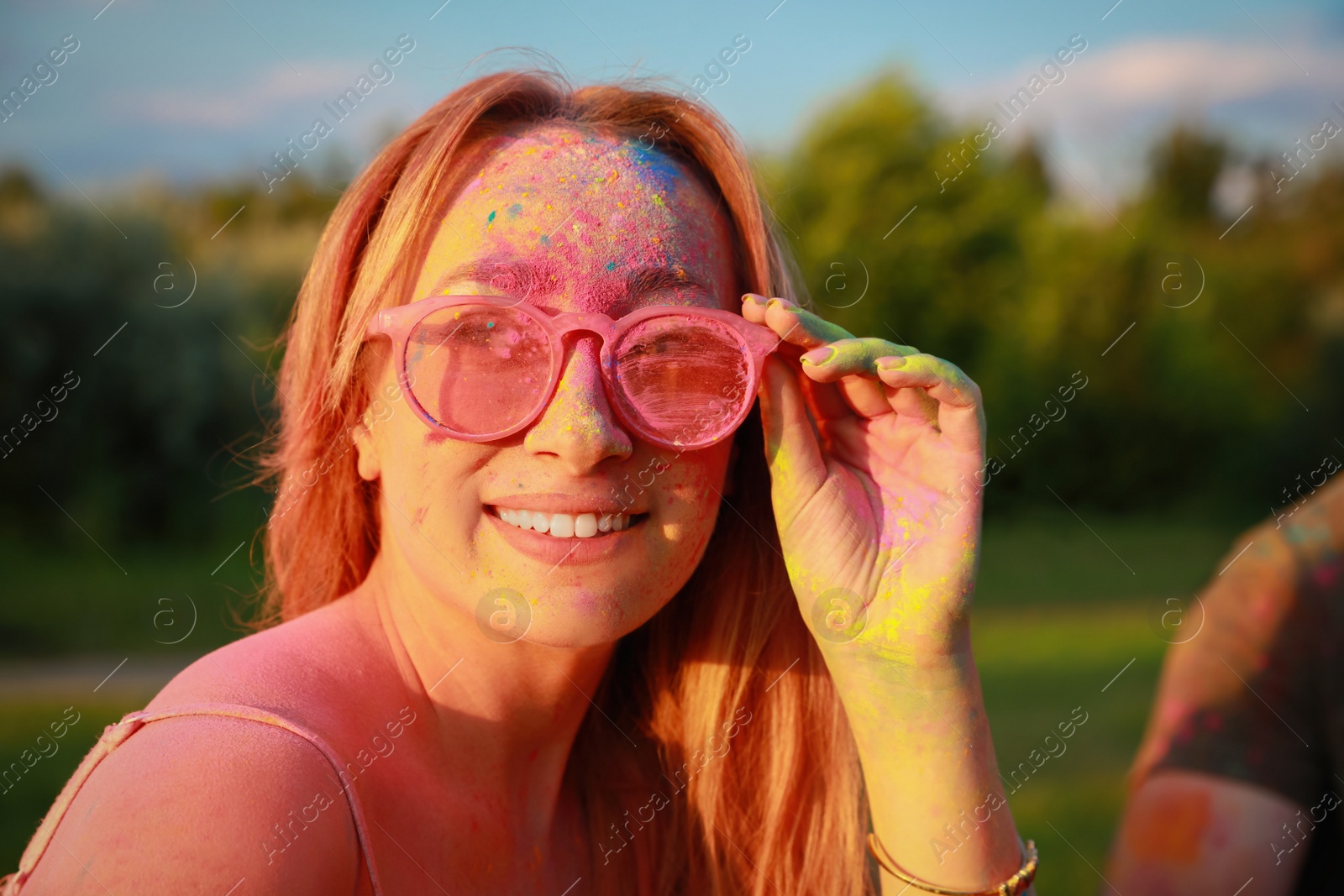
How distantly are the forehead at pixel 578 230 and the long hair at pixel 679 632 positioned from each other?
11 centimetres

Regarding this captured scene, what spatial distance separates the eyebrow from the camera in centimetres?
192

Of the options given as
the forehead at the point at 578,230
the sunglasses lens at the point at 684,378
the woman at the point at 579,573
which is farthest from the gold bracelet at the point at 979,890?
the forehead at the point at 578,230

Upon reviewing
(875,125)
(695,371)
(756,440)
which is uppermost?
(695,371)

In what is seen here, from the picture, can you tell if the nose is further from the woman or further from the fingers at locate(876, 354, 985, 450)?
the fingers at locate(876, 354, 985, 450)

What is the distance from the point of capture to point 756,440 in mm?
2404

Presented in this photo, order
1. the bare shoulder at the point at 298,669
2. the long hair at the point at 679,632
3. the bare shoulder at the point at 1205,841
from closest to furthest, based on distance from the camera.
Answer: the bare shoulder at the point at 298,669
the long hair at the point at 679,632
the bare shoulder at the point at 1205,841

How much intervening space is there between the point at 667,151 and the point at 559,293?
55 cm

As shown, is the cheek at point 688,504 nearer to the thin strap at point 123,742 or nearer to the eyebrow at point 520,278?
the eyebrow at point 520,278

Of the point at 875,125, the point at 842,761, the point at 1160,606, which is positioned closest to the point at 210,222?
the point at 875,125

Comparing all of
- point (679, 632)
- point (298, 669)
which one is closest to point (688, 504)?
point (679, 632)

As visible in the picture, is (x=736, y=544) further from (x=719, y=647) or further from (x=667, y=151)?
(x=667, y=151)

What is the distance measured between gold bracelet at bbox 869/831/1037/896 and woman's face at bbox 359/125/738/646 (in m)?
0.78

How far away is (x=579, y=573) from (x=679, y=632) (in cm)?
72

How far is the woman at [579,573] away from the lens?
5.77 feet
